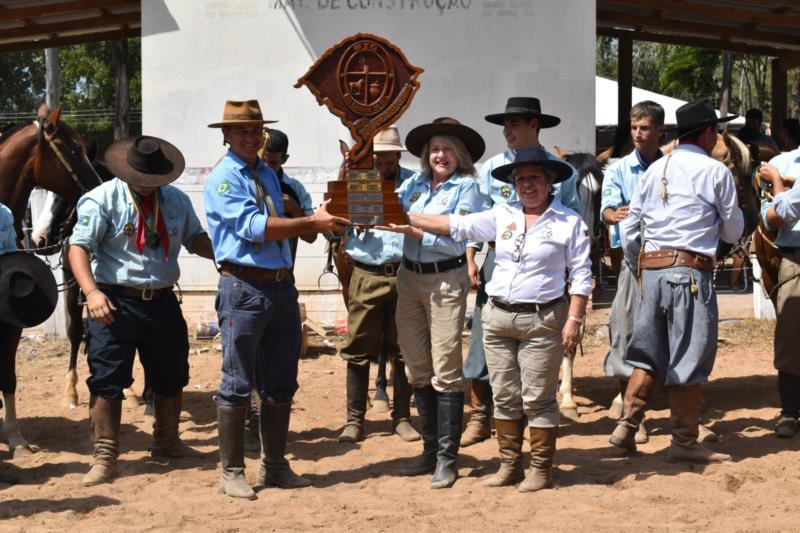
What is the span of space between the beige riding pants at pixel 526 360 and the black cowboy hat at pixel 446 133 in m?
1.14

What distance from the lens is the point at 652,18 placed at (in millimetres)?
14305

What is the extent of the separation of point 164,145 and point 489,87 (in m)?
5.35

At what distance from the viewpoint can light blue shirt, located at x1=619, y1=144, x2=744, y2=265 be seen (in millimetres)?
6367

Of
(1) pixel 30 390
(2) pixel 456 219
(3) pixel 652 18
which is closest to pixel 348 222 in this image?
(2) pixel 456 219

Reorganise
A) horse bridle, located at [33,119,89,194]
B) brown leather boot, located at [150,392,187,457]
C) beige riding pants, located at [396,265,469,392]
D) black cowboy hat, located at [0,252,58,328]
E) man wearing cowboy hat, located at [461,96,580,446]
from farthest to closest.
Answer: horse bridle, located at [33,119,89,194]
brown leather boot, located at [150,392,187,457]
man wearing cowboy hat, located at [461,96,580,446]
beige riding pants, located at [396,265,469,392]
black cowboy hat, located at [0,252,58,328]

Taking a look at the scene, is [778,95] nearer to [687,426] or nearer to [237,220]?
[687,426]

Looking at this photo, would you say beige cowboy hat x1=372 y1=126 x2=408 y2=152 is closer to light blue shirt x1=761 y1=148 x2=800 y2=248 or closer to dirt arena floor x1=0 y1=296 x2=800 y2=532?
dirt arena floor x1=0 y1=296 x2=800 y2=532

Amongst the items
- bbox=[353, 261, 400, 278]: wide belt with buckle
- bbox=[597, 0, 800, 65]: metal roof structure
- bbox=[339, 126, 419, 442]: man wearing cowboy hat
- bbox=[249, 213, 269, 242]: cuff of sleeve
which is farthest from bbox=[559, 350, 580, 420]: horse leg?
bbox=[597, 0, 800, 65]: metal roof structure

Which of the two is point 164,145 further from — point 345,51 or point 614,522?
point 614,522

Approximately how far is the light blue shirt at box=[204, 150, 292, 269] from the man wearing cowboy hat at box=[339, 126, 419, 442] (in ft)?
5.01

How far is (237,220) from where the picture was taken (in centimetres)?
584

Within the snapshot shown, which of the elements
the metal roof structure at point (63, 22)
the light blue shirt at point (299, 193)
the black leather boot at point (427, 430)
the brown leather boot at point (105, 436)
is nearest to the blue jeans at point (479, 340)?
the black leather boot at point (427, 430)

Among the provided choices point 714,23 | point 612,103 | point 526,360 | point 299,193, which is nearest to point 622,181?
point 526,360

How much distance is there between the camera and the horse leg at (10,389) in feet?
23.6
